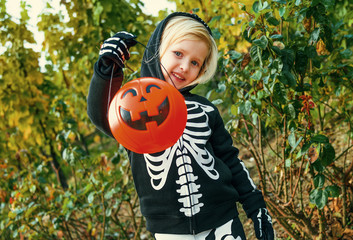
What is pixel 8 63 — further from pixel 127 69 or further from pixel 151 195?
pixel 151 195

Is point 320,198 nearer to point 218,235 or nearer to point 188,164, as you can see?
point 218,235

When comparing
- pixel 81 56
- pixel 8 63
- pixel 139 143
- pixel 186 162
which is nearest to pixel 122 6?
pixel 81 56

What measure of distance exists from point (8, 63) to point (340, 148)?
11.7 feet

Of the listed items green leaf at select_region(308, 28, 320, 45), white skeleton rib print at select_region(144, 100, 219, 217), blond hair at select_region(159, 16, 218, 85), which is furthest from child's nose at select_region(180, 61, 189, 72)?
green leaf at select_region(308, 28, 320, 45)

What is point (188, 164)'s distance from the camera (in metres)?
1.47

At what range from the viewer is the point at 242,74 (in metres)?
2.04

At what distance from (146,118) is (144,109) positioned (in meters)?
0.03

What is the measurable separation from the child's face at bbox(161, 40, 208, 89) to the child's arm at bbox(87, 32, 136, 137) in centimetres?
25

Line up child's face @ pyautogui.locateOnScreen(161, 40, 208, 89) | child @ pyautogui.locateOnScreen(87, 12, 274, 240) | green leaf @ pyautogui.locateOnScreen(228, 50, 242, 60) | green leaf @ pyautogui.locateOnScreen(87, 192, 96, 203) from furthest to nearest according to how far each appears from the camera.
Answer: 1. green leaf @ pyautogui.locateOnScreen(87, 192, 96, 203)
2. green leaf @ pyautogui.locateOnScreen(228, 50, 242, 60)
3. child's face @ pyautogui.locateOnScreen(161, 40, 208, 89)
4. child @ pyautogui.locateOnScreen(87, 12, 274, 240)

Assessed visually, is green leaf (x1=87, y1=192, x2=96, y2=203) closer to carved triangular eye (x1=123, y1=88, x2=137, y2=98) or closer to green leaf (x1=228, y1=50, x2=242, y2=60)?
green leaf (x1=228, y1=50, x2=242, y2=60)

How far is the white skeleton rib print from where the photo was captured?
4.72ft

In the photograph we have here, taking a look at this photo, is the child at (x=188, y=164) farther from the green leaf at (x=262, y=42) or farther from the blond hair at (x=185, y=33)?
the green leaf at (x=262, y=42)

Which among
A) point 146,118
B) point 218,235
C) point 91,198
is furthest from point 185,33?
point 91,198

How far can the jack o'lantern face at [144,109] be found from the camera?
100 centimetres
